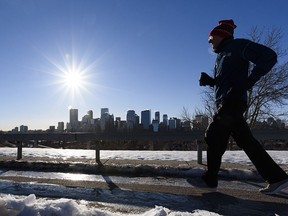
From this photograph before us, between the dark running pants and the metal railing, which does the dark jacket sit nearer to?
the dark running pants

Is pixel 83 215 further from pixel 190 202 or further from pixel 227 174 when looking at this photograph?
pixel 227 174

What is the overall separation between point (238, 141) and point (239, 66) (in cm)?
88

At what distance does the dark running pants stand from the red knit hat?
0.91 meters

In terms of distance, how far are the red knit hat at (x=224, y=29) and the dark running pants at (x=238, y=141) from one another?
35.7 inches

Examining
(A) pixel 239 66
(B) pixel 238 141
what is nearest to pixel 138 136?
(B) pixel 238 141

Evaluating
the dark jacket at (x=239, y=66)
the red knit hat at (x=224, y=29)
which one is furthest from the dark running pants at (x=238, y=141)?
the red knit hat at (x=224, y=29)

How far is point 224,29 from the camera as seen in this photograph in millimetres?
4734

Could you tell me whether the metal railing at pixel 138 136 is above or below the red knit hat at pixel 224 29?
below

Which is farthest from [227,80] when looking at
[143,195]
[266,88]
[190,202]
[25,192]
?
[266,88]

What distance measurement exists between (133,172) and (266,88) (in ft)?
57.6

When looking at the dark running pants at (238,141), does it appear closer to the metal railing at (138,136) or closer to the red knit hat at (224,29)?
the red knit hat at (224,29)

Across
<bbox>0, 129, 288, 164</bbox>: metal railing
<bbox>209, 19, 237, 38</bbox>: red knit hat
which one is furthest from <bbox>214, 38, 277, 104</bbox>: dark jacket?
<bbox>0, 129, 288, 164</bbox>: metal railing

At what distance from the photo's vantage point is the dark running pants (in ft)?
14.2

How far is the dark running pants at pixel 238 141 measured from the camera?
4.34 m
